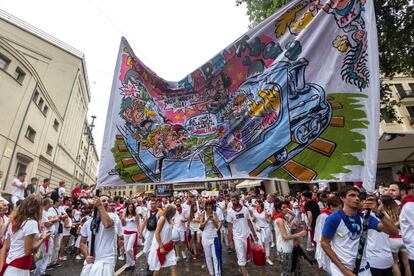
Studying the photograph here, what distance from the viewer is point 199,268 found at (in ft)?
25.8

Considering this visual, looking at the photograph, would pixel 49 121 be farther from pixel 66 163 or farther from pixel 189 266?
pixel 189 266

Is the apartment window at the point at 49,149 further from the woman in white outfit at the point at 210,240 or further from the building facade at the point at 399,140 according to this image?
the building facade at the point at 399,140

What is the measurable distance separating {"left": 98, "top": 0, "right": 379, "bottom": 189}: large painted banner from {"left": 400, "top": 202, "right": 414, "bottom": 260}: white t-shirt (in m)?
2.32

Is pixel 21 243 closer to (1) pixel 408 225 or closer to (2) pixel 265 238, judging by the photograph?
(1) pixel 408 225

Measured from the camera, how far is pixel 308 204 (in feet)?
25.2

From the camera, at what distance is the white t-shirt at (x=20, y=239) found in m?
3.64

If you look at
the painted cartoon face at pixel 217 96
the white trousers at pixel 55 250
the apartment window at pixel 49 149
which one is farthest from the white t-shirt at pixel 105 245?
the apartment window at pixel 49 149

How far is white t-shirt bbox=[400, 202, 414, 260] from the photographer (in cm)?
402

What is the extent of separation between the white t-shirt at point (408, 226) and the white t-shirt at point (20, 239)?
5.94 m

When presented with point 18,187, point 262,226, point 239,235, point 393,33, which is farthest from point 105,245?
point 393,33

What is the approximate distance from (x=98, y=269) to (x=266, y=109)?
3.92 metres

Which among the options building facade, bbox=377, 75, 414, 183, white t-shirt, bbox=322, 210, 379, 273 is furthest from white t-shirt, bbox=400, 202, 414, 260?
building facade, bbox=377, 75, 414, 183

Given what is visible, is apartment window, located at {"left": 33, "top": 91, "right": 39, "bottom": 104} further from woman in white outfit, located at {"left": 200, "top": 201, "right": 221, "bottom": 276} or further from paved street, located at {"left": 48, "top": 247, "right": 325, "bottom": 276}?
woman in white outfit, located at {"left": 200, "top": 201, "right": 221, "bottom": 276}

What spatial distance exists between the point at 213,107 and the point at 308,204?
18.2 feet
